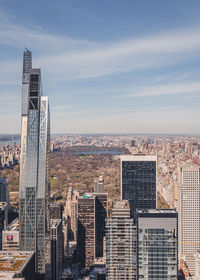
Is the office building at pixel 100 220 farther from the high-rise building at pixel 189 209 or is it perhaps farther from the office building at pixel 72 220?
the high-rise building at pixel 189 209

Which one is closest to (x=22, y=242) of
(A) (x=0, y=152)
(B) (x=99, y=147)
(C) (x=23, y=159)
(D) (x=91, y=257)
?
(C) (x=23, y=159)

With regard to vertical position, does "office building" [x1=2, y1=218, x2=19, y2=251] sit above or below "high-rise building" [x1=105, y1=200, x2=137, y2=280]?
below

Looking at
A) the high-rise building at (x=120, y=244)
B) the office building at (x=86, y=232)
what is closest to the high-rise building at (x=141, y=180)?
the office building at (x=86, y=232)

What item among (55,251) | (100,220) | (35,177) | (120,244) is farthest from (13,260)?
(100,220)

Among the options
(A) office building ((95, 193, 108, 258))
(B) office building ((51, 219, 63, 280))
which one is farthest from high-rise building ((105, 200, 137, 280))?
(A) office building ((95, 193, 108, 258))

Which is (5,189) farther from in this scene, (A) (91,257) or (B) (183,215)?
(B) (183,215)

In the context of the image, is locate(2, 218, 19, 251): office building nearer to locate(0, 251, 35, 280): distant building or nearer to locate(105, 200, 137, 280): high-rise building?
locate(0, 251, 35, 280): distant building
